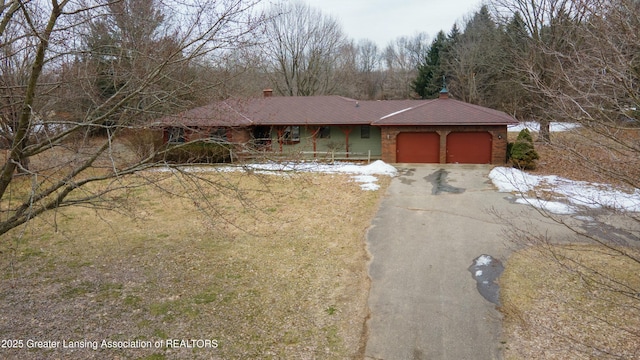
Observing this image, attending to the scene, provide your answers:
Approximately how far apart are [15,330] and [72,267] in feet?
9.25

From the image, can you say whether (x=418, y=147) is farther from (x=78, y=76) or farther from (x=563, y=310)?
(x=78, y=76)

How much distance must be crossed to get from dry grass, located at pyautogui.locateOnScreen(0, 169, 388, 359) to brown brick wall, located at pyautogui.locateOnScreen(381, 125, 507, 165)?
9.70 metres

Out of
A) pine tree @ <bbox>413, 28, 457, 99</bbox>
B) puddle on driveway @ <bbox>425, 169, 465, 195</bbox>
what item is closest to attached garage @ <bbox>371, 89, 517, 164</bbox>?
puddle on driveway @ <bbox>425, 169, 465, 195</bbox>

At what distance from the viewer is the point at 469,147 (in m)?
21.1

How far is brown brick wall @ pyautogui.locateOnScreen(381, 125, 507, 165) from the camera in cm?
2062

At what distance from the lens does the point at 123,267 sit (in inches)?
353

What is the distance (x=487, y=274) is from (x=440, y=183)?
920 cm

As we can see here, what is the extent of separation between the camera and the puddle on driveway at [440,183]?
15.9m

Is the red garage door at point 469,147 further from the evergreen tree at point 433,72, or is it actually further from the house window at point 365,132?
the evergreen tree at point 433,72

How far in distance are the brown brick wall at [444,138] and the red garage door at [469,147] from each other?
0.23 metres

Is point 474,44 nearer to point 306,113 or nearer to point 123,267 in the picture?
point 306,113

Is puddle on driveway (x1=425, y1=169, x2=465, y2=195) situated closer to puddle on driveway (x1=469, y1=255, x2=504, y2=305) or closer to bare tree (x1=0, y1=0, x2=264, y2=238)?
puddle on driveway (x1=469, y1=255, x2=504, y2=305)

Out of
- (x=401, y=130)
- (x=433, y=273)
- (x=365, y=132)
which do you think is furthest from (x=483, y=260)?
(x=365, y=132)

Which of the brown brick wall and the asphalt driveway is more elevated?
the brown brick wall
